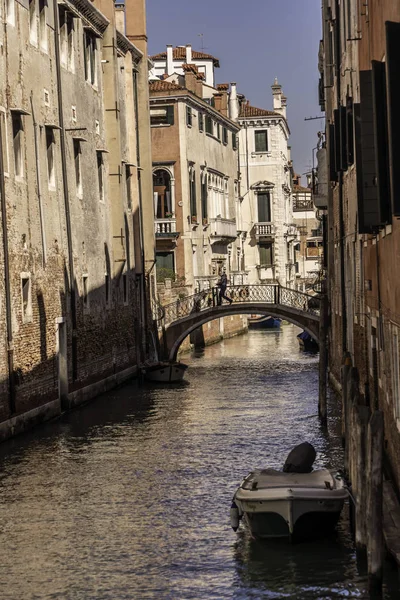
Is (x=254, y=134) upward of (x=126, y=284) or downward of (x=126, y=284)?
upward

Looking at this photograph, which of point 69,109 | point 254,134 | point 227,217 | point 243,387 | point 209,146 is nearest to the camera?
point 69,109

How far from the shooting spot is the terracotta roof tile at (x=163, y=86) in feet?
151

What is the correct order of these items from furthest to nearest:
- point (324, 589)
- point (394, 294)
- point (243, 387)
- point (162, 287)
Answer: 1. point (162, 287)
2. point (243, 387)
3. point (394, 294)
4. point (324, 589)

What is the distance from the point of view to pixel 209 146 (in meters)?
51.5

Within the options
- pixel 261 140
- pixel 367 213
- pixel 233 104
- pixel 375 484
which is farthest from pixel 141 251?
pixel 261 140

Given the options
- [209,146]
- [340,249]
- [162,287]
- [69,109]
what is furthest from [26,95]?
[209,146]

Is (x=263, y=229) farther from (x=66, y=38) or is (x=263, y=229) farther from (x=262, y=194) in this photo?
(x=66, y=38)

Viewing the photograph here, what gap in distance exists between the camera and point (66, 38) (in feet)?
95.5

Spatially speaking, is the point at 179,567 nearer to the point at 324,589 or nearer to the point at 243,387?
the point at 324,589

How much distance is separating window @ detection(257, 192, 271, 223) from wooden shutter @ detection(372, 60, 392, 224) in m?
53.2

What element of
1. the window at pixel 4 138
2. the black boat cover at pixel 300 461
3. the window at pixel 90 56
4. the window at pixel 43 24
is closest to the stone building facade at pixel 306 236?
the window at pixel 90 56

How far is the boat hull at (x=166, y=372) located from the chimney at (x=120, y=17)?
9518 millimetres

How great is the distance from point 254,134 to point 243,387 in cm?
3504

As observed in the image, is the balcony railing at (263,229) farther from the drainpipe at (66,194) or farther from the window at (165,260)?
the drainpipe at (66,194)
